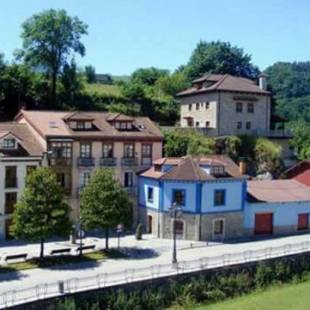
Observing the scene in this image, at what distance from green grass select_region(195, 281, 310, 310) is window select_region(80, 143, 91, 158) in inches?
762

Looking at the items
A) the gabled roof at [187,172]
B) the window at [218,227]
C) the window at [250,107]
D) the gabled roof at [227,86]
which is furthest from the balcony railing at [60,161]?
the window at [250,107]

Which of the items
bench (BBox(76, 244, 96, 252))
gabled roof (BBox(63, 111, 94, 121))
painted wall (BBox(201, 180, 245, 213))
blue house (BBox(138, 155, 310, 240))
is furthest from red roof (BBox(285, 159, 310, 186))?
bench (BBox(76, 244, 96, 252))

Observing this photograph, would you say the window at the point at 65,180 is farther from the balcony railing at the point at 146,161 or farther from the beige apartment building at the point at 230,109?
the beige apartment building at the point at 230,109

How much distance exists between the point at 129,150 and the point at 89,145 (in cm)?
367

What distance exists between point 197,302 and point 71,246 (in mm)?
12718

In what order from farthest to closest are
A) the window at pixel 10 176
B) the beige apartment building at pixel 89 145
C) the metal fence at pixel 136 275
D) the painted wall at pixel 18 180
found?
the beige apartment building at pixel 89 145 < the window at pixel 10 176 < the painted wall at pixel 18 180 < the metal fence at pixel 136 275

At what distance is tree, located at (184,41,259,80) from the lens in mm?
93000

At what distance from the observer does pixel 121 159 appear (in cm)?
5138

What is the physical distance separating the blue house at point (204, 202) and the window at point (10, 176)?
1071 cm

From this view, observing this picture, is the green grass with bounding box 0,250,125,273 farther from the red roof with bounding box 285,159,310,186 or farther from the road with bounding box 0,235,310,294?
the red roof with bounding box 285,159,310,186

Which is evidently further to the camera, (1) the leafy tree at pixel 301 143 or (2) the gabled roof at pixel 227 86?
(1) the leafy tree at pixel 301 143

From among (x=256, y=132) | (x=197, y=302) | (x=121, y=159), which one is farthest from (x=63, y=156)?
(x=256, y=132)

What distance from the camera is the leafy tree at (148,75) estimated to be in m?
92.2

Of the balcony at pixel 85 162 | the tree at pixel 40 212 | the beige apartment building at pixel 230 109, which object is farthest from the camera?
the beige apartment building at pixel 230 109
